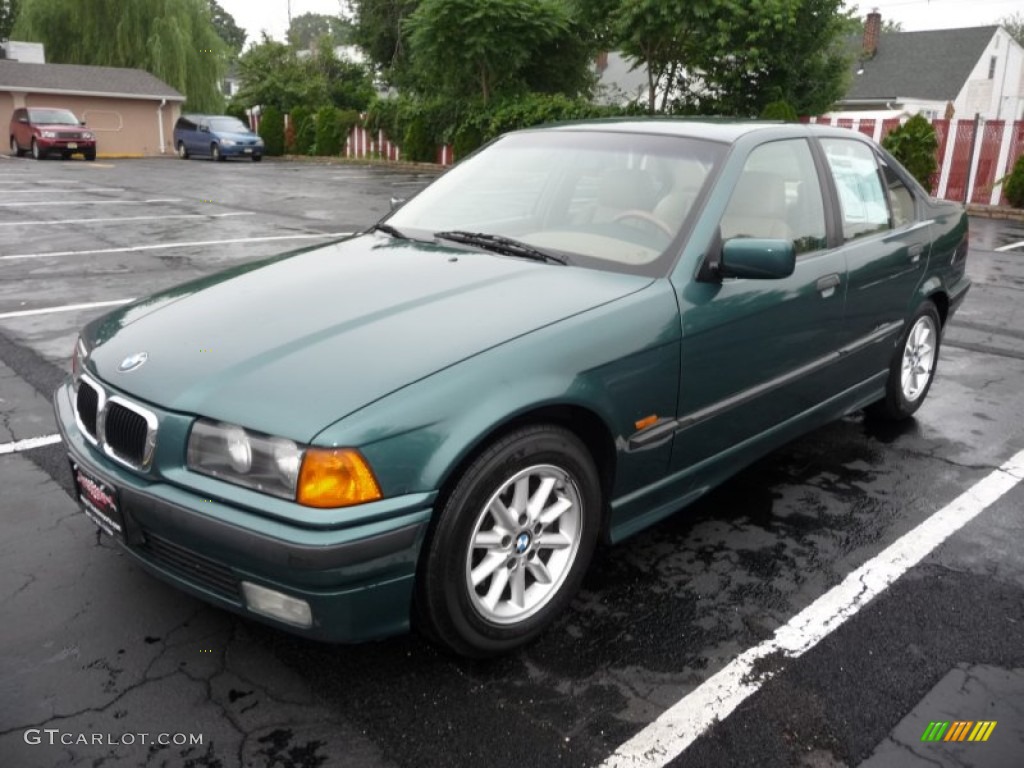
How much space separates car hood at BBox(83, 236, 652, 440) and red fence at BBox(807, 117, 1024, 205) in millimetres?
16390

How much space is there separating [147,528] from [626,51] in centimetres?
2264

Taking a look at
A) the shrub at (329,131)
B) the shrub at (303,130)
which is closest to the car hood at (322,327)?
the shrub at (329,131)

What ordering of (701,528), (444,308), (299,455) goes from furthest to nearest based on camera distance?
(701,528)
(444,308)
(299,455)

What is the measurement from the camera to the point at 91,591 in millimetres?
2959

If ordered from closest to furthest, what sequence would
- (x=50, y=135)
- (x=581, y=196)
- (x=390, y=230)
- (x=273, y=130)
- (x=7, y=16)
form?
1. (x=581, y=196)
2. (x=390, y=230)
3. (x=50, y=135)
4. (x=273, y=130)
5. (x=7, y=16)

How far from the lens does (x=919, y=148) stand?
16750 mm

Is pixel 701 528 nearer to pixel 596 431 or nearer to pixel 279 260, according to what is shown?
pixel 596 431

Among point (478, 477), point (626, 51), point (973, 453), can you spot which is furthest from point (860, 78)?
point (478, 477)

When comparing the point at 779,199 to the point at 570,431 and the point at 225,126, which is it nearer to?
the point at 570,431

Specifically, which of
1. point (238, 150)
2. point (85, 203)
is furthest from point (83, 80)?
point (85, 203)

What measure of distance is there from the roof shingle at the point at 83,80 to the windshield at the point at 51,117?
17.5ft

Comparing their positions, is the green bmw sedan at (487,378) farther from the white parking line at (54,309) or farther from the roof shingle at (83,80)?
the roof shingle at (83,80)

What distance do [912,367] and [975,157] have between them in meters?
14.7

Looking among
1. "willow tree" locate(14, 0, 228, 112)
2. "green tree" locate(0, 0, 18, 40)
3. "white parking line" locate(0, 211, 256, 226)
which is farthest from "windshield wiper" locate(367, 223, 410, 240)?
"green tree" locate(0, 0, 18, 40)
